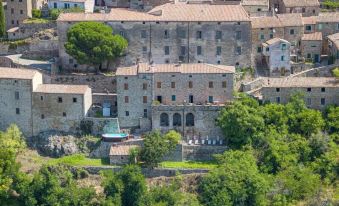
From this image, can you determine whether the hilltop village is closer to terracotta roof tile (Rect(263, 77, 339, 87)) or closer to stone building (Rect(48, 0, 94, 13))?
terracotta roof tile (Rect(263, 77, 339, 87))

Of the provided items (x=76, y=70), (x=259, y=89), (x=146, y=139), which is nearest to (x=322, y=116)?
(x=259, y=89)

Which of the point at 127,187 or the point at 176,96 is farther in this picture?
the point at 176,96

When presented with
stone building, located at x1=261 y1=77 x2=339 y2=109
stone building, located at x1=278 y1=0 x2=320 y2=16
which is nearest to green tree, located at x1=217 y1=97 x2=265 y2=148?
stone building, located at x1=261 y1=77 x2=339 y2=109

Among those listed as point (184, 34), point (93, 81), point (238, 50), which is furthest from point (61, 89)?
point (238, 50)

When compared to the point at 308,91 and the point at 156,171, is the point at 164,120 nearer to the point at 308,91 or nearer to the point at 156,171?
the point at 156,171

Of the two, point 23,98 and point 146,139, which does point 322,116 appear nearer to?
point 146,139
